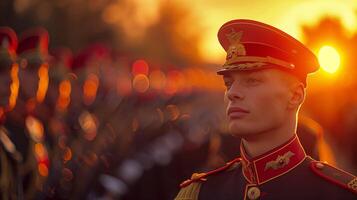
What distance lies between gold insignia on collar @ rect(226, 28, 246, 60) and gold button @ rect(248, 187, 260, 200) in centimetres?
73

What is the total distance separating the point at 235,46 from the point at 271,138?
1.84ft

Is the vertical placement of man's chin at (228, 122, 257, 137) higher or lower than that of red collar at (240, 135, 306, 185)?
higher

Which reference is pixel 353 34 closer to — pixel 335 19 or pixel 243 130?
pixel 335 19

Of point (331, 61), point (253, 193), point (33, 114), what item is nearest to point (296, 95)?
point (253, 193)

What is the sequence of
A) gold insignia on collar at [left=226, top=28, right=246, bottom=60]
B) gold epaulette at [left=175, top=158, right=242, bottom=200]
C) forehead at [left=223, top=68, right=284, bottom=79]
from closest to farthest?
1. forehead at [left=223, top=68, right=284, bottom=79]
2. gold insignia on collar at [left=226, top=28, right=246, bottom=60]
3. gold epaulette at [left=175, top=158, right=242, bottom=200]

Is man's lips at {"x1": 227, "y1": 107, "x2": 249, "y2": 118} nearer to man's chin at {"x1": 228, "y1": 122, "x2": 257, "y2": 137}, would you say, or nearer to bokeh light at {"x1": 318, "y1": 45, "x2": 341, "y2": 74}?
man's chin at {"x1": 228, "y1": 122, "x2": 257, "y2": 137}

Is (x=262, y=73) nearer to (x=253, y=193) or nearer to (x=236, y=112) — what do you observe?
(x=236, y=112)

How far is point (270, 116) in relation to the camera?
5.17m

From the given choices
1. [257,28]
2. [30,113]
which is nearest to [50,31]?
[30,113]

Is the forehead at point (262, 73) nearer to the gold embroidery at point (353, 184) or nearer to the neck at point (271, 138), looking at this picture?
the neck at point (271, 138)

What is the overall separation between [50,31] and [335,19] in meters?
25.5

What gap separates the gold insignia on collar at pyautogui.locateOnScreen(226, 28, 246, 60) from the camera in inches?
211

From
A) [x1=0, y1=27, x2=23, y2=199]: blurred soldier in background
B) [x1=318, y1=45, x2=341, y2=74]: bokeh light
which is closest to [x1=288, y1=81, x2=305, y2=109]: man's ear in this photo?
[x1=0, y1=27, x2=23, y2=199]: blurred soldier in background

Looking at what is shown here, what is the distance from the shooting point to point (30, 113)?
924 centimetres
